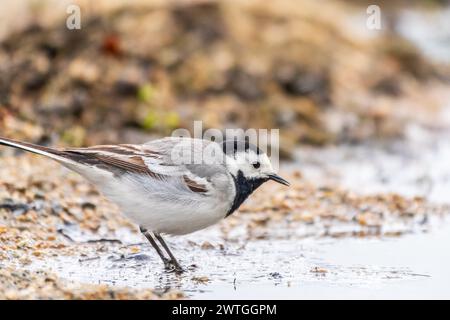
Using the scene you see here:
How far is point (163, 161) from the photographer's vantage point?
8.23m

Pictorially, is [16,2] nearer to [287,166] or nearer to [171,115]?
[171,115]

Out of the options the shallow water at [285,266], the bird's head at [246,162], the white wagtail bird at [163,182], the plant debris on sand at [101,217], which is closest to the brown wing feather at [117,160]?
the white wagtail bird at [163,182]

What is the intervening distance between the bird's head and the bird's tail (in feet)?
5.01

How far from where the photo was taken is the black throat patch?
8273mm

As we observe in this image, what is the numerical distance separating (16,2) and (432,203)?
6.39 m

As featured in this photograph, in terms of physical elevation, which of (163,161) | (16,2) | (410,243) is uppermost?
(16,2)

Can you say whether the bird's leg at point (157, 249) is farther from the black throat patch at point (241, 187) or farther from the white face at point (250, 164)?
the white face at point (250, 164)

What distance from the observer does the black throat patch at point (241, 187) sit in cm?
827

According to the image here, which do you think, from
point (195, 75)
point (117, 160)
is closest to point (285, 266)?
point (117, 160)

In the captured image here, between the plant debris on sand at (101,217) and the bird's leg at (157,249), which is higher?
the plant debris on sand at (101,217)

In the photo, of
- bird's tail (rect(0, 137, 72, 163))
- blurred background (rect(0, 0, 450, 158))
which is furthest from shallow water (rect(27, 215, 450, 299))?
blurred background (rect(0, 0, 450, 158))

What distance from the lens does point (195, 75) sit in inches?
511
